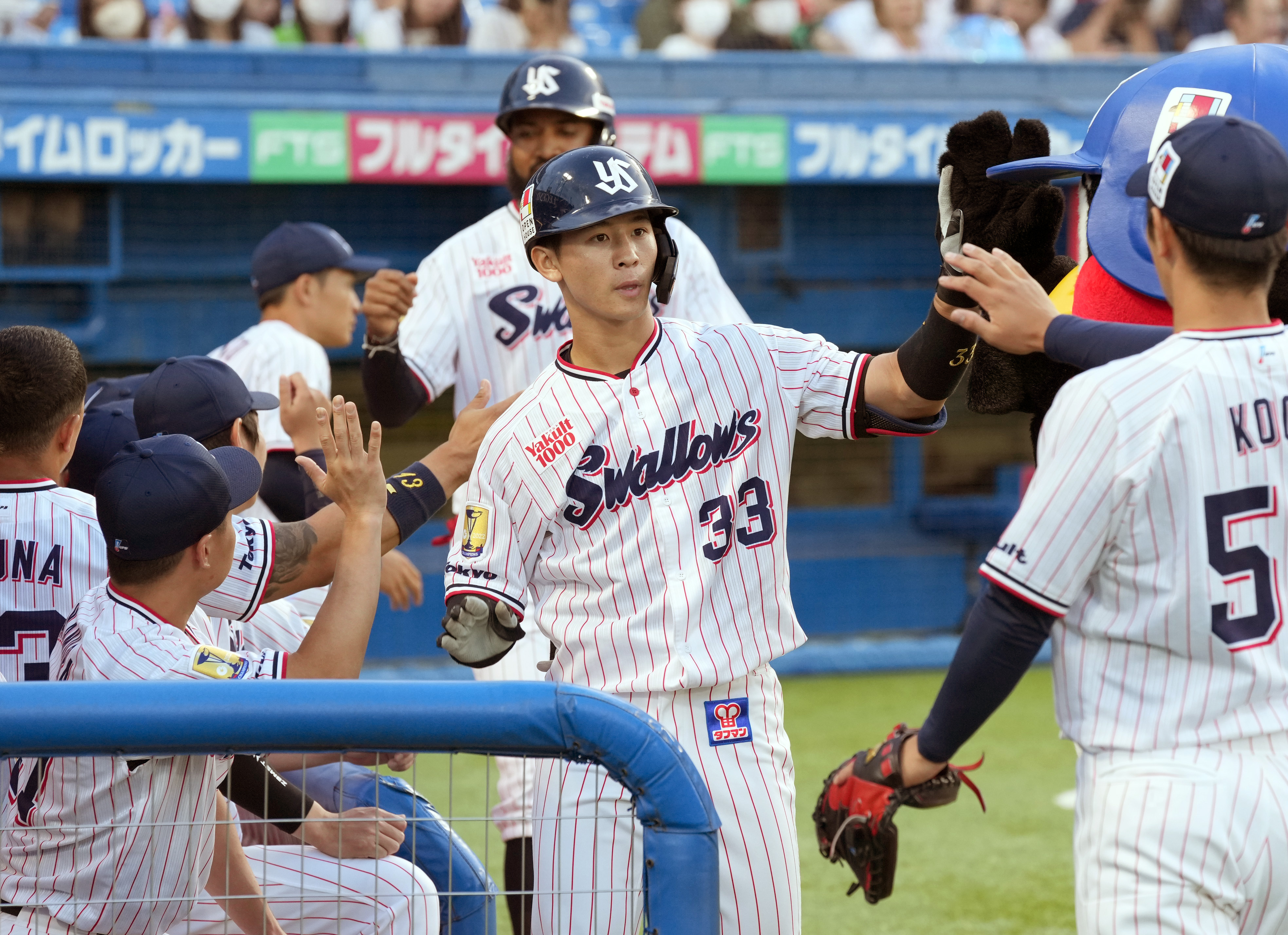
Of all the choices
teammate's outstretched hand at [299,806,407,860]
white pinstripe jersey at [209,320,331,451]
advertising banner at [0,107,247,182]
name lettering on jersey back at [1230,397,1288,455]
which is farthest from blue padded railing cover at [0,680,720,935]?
advertising banner at [0,107,247,182]

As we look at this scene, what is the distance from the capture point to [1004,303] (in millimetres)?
2078

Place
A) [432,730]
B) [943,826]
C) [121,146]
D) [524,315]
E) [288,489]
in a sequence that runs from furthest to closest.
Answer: [121,146], [943,826], [288,489], [524,315], [432,730]

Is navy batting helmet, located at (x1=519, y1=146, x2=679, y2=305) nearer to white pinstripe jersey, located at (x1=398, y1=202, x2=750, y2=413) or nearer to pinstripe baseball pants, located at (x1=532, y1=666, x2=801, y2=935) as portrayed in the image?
pinstripe baseball pants, located at (x1=532, y1=666, x2=801, y2=935)

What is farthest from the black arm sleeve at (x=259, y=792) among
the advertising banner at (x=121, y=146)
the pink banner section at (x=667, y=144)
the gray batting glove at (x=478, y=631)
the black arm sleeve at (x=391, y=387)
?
the pink banner section at (x=667, y=144)

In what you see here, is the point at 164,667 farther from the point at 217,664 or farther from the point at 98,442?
the point at 98,442

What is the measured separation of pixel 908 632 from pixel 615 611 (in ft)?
18.8

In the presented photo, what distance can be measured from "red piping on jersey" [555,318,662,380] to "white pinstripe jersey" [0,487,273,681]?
A: 2.17ft

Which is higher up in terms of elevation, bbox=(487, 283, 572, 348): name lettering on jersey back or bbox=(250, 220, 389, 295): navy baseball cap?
bbox=(250, 220, 389, 295): navy baseball cap

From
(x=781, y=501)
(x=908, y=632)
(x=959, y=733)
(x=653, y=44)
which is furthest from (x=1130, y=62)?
(x=959, y=733)

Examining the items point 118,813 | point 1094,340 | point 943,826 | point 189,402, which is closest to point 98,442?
point 189,402

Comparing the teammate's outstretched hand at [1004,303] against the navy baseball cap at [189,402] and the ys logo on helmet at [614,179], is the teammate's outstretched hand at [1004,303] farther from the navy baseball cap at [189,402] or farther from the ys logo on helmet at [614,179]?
the navy baseball cap at [189,402]

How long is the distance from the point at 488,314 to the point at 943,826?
7.73 ft

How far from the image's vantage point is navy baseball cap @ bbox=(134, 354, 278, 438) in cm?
298

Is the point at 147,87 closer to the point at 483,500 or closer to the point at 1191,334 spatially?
the point at 483,500
